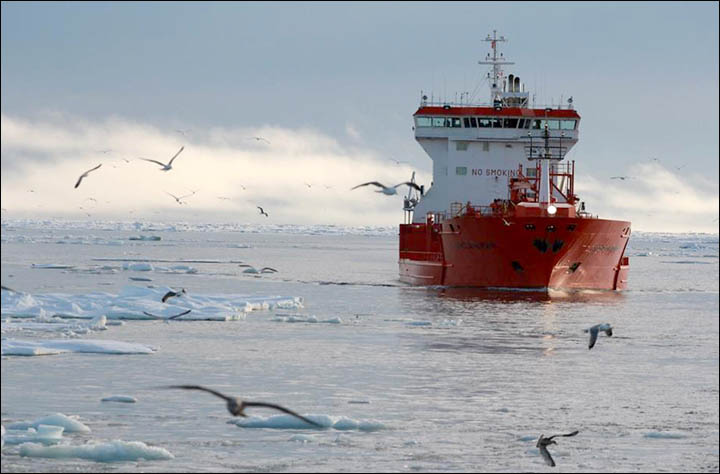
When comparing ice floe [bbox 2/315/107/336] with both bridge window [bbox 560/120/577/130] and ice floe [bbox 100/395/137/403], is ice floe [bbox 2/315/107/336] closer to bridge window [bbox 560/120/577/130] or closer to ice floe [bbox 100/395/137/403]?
ice floe [bbox 100/395/137/403]

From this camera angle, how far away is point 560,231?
3581 centimetres

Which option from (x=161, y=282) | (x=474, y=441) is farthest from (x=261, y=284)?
(x=474, y=441)

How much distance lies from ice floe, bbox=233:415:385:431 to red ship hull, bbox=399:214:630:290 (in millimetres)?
21625

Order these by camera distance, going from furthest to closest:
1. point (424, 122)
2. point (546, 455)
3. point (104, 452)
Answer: point (424, 122), point (546, 455), point (104, 452)

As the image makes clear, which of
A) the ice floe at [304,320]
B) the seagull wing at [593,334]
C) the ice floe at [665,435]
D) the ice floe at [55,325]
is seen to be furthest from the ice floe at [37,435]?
the ice floe at [304,320]

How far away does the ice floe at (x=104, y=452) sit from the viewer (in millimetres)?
11812

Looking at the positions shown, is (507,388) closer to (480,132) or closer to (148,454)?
(148,454)

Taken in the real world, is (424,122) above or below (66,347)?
above

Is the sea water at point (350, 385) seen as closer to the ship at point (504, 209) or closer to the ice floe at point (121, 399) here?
the ice floe at point (121, 399)

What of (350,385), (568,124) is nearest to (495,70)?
(568,124)

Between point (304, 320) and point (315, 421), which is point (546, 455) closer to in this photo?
point (315, 421)

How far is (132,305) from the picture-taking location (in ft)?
90.1

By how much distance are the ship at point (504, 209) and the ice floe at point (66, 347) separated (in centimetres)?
1792

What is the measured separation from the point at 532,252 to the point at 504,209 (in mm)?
2969
